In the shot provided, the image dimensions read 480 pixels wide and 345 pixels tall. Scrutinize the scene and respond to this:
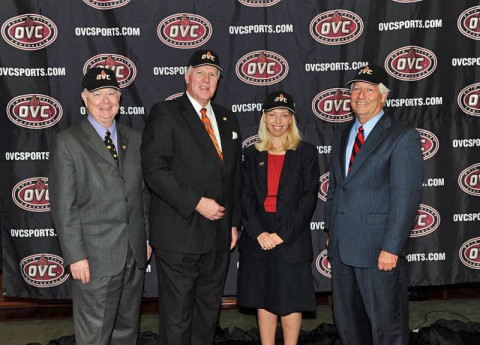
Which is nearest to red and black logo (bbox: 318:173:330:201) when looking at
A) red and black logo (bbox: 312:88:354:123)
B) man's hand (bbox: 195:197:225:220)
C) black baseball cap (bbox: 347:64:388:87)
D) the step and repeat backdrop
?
the step and repeat backdrop

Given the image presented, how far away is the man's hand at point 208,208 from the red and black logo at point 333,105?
1.32 meters

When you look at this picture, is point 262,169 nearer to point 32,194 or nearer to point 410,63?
point 410,63

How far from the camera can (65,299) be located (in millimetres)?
3670

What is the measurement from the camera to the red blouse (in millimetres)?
2807

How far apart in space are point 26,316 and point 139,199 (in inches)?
76.3

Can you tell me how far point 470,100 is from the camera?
353cm

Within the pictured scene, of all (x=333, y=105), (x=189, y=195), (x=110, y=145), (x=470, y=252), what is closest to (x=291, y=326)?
(x=189, y=195)

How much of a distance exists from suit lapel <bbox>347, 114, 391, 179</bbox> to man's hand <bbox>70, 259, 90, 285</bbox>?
4.73 ft

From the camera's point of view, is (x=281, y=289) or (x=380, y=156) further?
(x=281, y=289)

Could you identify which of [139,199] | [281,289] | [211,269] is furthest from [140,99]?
[281,289]

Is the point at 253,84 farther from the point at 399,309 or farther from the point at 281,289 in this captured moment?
the point at 399,309

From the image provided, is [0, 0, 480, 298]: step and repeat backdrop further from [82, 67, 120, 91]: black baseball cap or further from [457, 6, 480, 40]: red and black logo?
[82, 67, 120, 91]: black baseball cap

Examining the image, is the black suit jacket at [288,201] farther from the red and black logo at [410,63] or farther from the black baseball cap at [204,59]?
the red and black logo at [410,63]

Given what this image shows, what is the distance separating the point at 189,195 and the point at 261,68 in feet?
4.35
